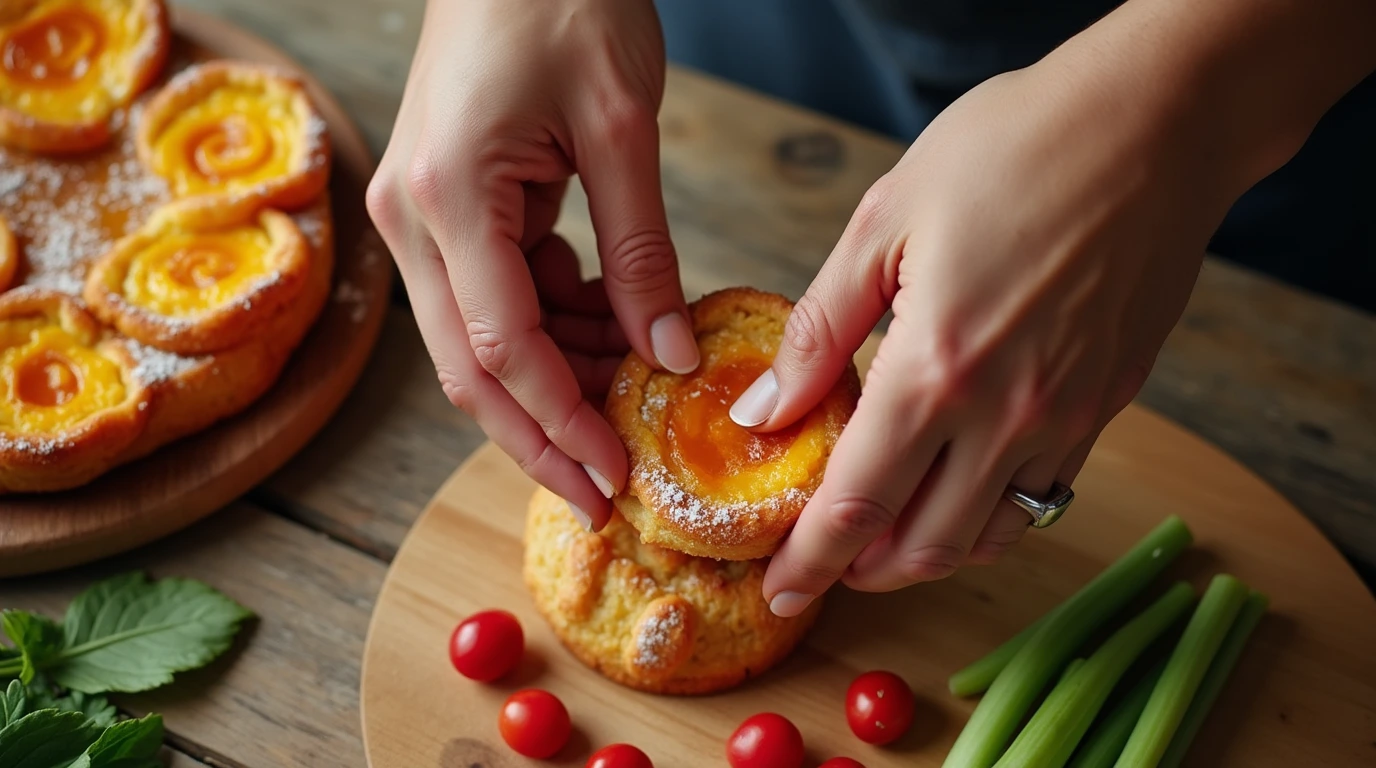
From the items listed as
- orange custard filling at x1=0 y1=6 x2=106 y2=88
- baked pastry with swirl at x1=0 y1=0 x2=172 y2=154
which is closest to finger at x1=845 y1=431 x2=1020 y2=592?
baked pastry with swirl at x1=0 y1=0 x2=172 y2=154

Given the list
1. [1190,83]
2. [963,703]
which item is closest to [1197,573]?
[963,703]

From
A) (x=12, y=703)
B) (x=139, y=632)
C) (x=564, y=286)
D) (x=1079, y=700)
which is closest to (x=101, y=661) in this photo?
(x=139, y=632)

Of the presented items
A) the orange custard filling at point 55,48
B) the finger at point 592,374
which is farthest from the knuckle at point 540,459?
the orange custard filling at point 55,48

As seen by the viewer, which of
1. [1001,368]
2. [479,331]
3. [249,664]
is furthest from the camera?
[249,664]

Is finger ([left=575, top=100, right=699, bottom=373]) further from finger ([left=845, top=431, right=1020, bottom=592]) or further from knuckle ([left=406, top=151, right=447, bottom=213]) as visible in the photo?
finger ([left=845, top=431, right=1020, bottom=592])

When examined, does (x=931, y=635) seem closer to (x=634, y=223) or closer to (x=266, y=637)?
(x=634, y=223)

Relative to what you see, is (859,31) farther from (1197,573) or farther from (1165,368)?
(1197,573)
